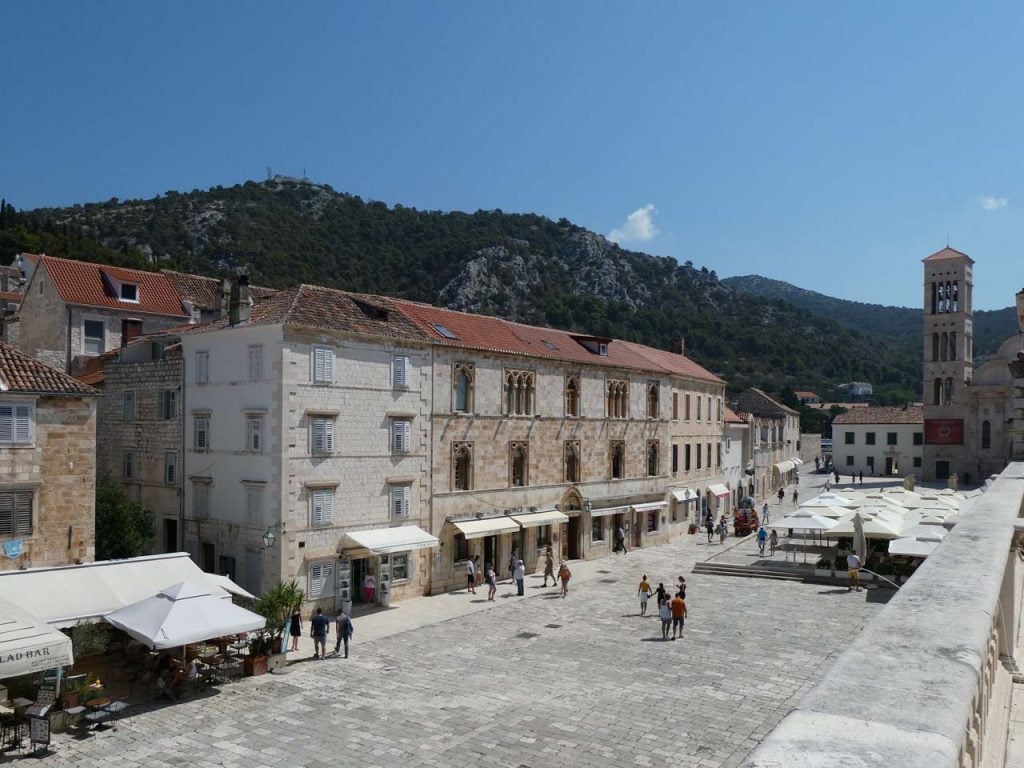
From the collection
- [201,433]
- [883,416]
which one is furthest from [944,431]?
[201,433]

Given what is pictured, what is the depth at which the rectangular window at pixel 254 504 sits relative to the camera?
86.6 ft

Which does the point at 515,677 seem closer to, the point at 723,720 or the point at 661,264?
the point at 723,720

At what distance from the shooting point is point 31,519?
69.4 feet

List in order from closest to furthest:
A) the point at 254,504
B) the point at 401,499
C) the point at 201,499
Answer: the point at 254,504 < the point at 201,499 < the point at 401,499

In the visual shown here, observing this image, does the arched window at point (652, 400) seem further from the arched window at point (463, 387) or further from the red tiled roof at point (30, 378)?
the red tiled roof at point (30, 378)

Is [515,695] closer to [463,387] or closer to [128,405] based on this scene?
[463,387]

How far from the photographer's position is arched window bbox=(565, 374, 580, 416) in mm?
38053

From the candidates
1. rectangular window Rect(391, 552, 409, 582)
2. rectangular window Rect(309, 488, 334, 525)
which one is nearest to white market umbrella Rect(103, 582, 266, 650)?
rectangular window Rect(309, 488, 334, 525)

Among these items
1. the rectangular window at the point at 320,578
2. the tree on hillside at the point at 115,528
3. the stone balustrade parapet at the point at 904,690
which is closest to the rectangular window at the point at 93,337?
the tree on hillside at the point at 115,528

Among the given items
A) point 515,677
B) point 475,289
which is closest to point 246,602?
point 515,677

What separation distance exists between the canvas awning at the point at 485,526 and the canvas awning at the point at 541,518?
0.58 meters

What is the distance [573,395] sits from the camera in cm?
3847

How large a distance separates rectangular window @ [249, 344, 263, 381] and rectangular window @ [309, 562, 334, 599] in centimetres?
657

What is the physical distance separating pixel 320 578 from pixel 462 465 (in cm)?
792
